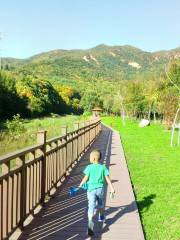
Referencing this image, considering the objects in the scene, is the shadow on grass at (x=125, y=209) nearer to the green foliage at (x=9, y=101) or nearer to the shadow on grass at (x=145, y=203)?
the shadow on grass at (x=145, y=203)

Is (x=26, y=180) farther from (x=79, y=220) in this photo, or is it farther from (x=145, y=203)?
(x=145, y=203)

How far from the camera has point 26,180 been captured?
6.26 meters

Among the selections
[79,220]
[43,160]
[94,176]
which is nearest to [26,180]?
[94,176]

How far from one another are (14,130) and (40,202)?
17.9m

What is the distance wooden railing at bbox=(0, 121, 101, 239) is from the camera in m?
5.21

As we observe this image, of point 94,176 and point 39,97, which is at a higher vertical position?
point 39,97

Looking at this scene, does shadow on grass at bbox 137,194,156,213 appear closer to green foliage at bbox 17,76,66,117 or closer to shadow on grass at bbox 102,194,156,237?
shadow on grass at bbox 102,194,156,237

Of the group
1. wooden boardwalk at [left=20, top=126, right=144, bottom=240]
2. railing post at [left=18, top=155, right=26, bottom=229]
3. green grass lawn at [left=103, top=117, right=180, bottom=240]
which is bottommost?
green grass lawn at [left=103, top=117, right=180, bottom=240]

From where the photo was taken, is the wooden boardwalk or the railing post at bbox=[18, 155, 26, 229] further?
the wooden boardwalk

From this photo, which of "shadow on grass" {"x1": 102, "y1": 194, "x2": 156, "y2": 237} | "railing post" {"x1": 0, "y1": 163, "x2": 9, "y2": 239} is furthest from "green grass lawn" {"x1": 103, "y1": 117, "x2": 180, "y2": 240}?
"railing post" {"x1": 0, "y1": 163, "x2": 9, "y2": 239}

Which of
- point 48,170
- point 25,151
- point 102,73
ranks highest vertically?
point 102,73

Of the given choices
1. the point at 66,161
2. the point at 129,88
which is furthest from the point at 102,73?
the point at 66,161

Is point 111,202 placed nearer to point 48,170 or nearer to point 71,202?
point 71,202

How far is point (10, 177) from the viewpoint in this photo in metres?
5.39
